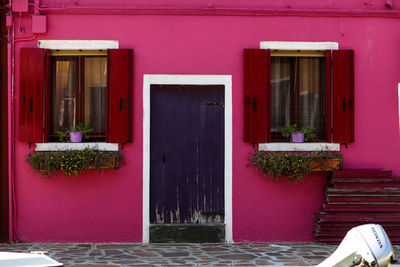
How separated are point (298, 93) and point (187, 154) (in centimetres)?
178

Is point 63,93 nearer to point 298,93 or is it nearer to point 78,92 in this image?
point 78,92

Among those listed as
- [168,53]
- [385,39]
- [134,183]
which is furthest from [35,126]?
[385,39]

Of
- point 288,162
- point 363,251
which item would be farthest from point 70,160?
point 363,251

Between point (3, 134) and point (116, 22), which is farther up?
point (116, 22)

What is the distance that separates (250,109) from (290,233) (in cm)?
182

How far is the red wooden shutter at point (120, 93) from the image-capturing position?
8477 millimetres

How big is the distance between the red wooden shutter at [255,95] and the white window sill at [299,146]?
117 millimetres

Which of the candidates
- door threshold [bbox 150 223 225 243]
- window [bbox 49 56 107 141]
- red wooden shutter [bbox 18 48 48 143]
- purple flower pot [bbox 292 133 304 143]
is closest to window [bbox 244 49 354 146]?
purple flower pot [bbox 292 133 304 143]

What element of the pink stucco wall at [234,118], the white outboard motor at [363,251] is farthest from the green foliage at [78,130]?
the white outboard motor at [363,251]

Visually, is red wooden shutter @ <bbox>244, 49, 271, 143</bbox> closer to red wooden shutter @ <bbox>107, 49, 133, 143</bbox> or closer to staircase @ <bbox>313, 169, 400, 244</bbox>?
staircase @ <bbox>313, 169, 400, 244</bbox>

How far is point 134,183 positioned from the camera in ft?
28.2

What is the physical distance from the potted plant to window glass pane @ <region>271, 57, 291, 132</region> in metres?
0.14

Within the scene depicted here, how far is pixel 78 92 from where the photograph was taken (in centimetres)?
871

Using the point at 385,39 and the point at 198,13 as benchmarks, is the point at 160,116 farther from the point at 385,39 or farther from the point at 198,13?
the point at 385,39
